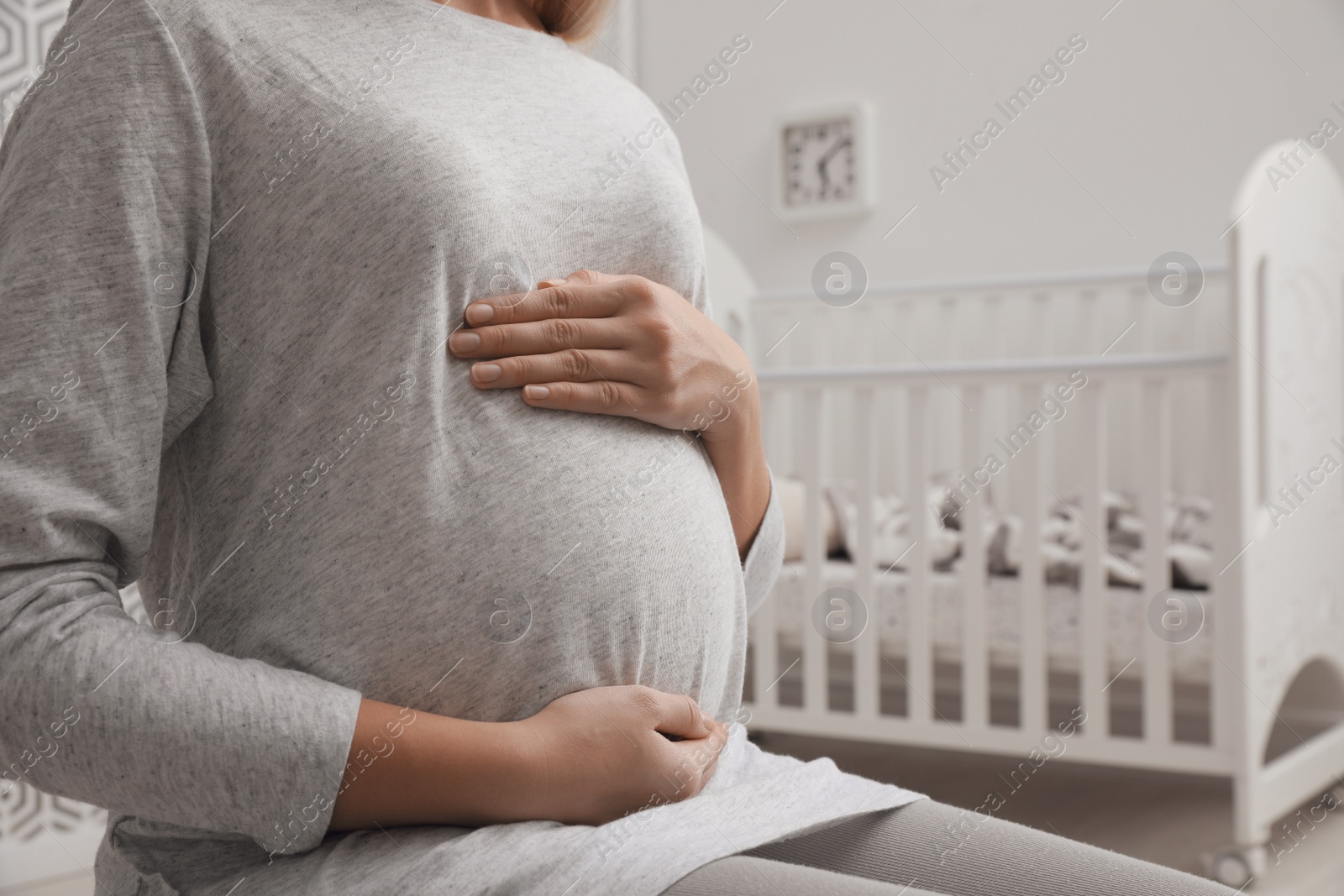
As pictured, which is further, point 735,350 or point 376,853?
point 735,350

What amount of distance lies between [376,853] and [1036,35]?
2.38 m

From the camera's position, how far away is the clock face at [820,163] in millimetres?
2596

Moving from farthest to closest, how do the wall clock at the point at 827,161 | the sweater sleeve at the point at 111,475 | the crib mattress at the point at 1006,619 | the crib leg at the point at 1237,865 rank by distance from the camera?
the wall clock at the point at 827,161, the crib mattress at the point at 1006,619, the crib leg at the point at 1237,865, the sweater sleeve at the point at 111,475

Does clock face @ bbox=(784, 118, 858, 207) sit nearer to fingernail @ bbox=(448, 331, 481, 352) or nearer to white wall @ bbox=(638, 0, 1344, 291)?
white wall @ bbox=(638, 0, 1344, 291)

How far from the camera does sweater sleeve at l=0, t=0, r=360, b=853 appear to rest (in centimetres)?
41

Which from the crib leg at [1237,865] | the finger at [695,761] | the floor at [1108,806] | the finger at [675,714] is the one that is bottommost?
the floor at [1108,806]

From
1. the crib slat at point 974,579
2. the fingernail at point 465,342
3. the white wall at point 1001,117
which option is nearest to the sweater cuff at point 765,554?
the fingernail at point 465,342

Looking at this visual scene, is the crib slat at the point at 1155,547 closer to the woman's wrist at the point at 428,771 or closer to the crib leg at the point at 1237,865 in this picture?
the crib leg at the point at 1237,865

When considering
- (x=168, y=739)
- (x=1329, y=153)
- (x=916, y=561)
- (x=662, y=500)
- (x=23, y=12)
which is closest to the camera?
(x=168, y=739)

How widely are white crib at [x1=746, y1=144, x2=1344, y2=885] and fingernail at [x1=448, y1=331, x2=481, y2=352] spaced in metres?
1.21

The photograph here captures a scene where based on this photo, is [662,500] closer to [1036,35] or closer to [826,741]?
[826,741]

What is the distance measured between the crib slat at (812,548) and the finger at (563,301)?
4.11 ft

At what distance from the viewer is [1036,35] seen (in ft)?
7.76

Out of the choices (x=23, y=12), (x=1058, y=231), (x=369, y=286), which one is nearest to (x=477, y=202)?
(x=369, y=286)
